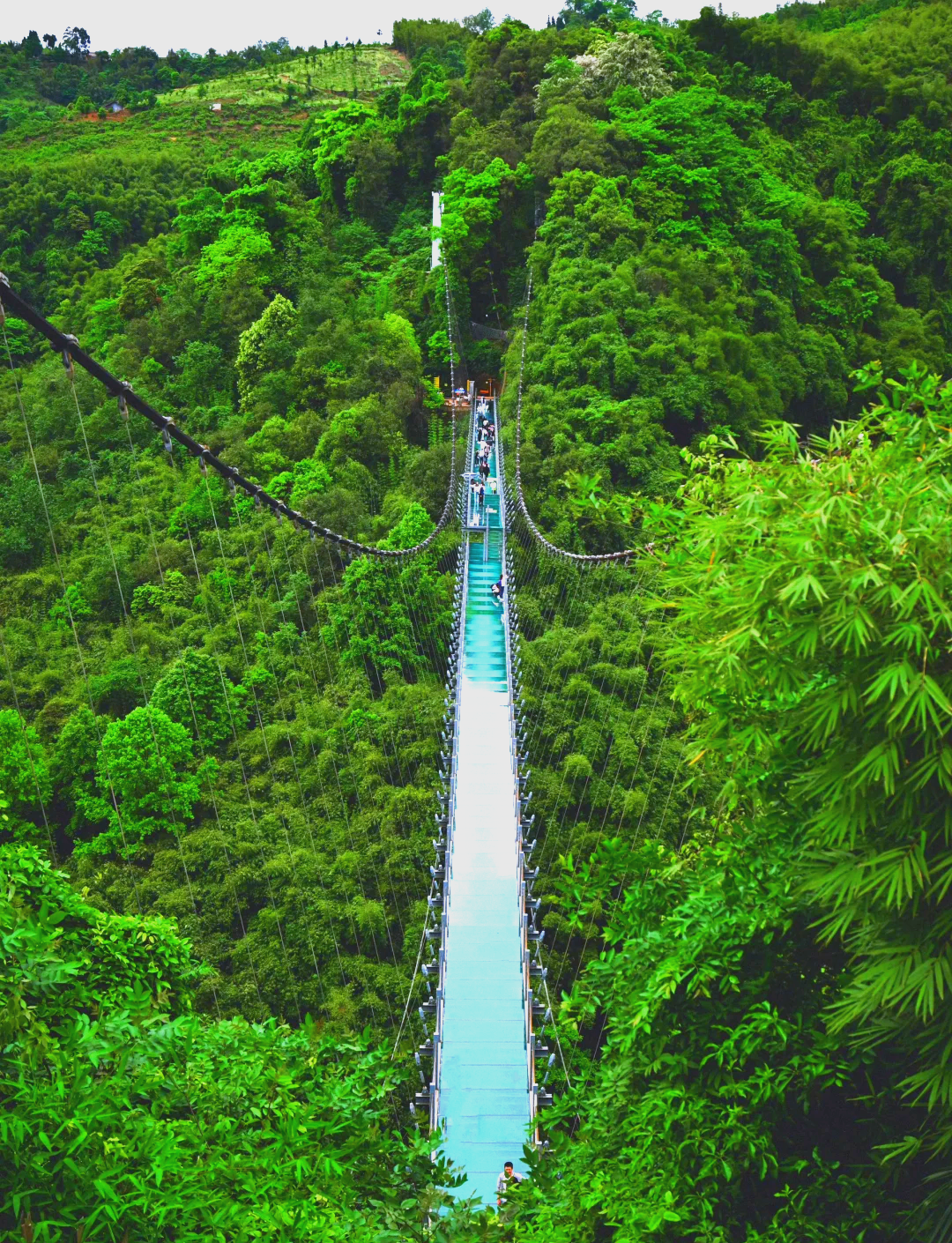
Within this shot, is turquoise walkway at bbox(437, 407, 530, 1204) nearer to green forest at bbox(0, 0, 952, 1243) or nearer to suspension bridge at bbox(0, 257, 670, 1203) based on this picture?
suspension bridge at bbox(0, 257, 670, 1203)

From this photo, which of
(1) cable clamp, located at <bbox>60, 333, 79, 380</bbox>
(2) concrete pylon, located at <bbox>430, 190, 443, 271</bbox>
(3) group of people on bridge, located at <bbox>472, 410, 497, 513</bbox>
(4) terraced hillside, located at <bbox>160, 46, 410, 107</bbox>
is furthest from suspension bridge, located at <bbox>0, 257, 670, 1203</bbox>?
(4) terraced hillside, located at <bbox>160, 46, 410, 107</bbox>

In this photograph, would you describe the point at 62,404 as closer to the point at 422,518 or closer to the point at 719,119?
the point at 422,518

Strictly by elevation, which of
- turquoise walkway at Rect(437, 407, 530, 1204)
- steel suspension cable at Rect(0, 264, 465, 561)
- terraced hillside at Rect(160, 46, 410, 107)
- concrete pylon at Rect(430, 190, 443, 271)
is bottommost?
turquoise walkway at Rect(437, 407, 530, 1204)

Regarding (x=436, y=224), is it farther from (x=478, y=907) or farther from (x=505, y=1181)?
(x=505, y=1181)

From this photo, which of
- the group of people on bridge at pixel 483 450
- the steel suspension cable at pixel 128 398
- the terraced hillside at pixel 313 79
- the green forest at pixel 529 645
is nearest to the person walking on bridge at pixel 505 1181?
the green forest at pixel 529 645

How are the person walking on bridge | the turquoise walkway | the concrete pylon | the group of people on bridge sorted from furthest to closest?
the concrete pylon
the group of people on bridge
the turquoise walkway
the person walking on bridge

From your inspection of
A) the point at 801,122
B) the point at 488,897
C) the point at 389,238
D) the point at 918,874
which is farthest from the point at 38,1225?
the point at 801,122

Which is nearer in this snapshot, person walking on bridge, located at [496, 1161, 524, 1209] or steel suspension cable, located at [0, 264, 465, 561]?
steel suspension cable, located at [0, 264, 465, 561]
